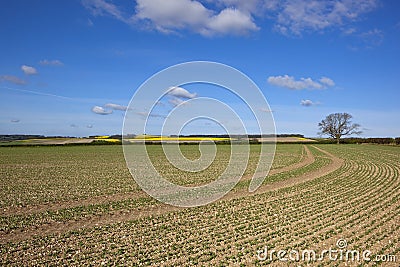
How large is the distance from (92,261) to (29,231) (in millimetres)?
4337

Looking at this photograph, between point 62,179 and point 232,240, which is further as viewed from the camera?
point 62,179

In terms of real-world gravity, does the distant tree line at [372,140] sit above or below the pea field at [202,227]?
above

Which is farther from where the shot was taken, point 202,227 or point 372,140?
point 372,140

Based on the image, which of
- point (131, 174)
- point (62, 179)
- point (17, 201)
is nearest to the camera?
point (17, 201)

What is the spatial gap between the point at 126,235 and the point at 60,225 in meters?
3.19

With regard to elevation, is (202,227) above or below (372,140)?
below

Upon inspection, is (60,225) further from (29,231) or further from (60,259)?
(60,259)

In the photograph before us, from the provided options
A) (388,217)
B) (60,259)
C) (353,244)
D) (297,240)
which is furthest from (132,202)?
(388,217)

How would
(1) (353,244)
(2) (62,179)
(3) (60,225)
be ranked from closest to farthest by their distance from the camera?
(1) (353,244)
(3) (60,225)
(2) (62,179)

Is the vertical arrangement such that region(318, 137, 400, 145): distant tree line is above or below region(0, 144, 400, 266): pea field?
above

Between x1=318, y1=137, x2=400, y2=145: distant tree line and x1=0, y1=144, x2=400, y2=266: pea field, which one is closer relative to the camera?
x1=0, y1=144, x2=400, y2=266: pea field

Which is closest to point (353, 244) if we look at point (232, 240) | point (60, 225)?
point (232, 240)

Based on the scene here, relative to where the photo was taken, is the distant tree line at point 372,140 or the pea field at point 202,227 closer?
the pea field at point 202,227

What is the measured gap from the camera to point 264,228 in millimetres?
11523
